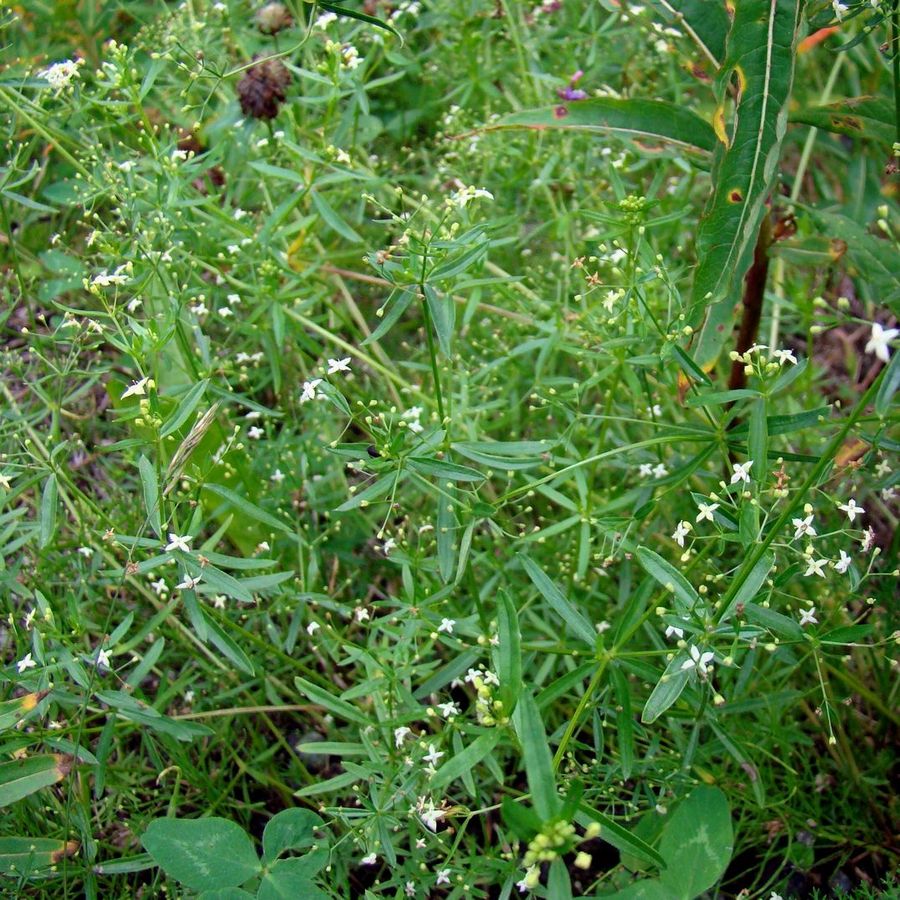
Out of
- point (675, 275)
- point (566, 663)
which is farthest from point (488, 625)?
point (675, 275)

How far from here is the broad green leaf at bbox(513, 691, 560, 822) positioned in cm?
133

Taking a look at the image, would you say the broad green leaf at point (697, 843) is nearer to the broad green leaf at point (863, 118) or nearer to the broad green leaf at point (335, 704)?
the broad green leaf at point (335, 704)

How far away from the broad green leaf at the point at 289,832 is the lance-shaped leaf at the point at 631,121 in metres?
1.62

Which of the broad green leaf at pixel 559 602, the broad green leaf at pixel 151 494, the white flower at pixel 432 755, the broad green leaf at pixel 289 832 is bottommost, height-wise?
the broad green leaf at pixel 289 832

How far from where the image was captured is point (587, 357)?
6.89 feet

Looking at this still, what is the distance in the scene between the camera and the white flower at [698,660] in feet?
4.95

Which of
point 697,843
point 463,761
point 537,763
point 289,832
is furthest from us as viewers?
point 289,832

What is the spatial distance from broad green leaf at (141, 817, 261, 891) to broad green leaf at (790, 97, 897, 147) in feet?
6.31

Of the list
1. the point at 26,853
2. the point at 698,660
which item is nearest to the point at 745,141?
the point at 698,660

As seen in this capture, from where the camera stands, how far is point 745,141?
198 cm

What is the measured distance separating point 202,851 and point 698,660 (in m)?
0.98

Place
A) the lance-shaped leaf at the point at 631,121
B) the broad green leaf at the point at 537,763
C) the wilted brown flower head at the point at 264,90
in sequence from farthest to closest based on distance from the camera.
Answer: the wilted brown flower head at the point at 264,90 < the lance-shaped leaf at the point at 631,121 < the broad green leaf at the point at 537,763

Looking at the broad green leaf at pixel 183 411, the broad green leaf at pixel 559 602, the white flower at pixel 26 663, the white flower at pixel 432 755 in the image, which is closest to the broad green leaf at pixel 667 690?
the broad green leaf at pixel 559 602

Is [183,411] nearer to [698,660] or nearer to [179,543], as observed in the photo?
[179,543]
